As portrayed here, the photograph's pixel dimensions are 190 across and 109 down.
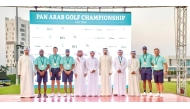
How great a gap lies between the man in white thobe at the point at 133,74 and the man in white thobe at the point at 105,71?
1.84 ft

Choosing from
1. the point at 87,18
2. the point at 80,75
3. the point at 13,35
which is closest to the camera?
the point at 80,75

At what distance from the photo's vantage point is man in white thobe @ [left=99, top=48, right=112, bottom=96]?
33.9ft

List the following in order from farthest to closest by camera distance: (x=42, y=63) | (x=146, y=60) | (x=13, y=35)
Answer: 1. (x=13, y=35)
2. (x=146, y=60)
3. (x=42, y=63)

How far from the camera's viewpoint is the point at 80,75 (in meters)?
10.3

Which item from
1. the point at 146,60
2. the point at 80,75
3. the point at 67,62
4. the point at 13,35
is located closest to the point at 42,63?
the point at 67,62

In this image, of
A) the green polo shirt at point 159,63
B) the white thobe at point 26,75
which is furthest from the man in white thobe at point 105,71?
the white thobe at point 26,75

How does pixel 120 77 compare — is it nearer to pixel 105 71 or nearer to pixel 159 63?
pixel 105 71

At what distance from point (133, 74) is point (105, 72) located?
80 centimetres

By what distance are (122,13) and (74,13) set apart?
1458 mm

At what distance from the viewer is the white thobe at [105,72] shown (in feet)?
33.9

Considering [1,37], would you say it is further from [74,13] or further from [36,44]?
[74,13]
